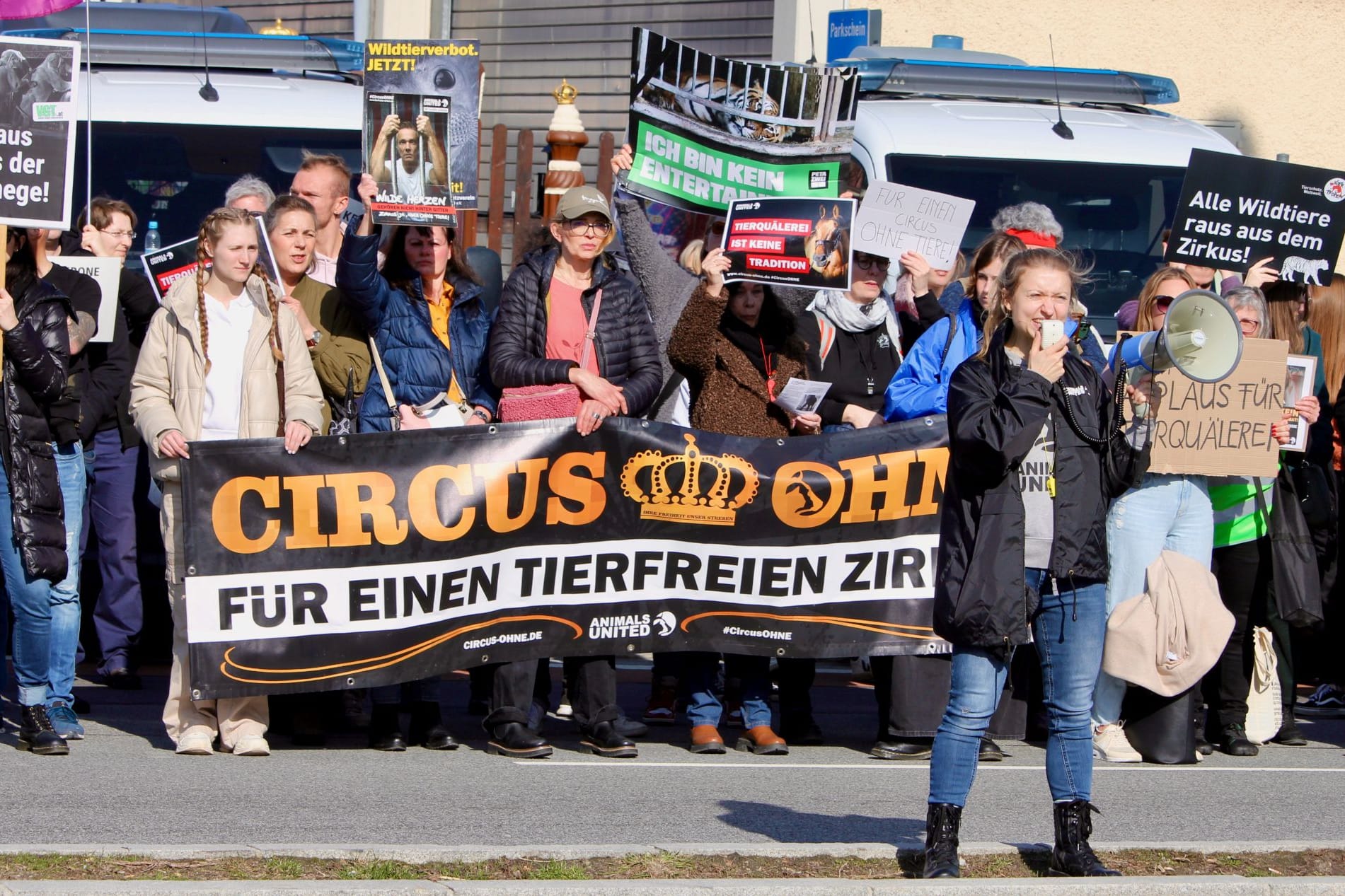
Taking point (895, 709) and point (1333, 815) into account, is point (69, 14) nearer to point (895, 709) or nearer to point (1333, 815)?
point (895, 709)

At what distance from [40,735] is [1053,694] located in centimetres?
400

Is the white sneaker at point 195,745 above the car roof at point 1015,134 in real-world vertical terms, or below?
below

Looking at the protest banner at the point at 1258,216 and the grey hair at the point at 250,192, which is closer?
the grey hair at the point at 250,192

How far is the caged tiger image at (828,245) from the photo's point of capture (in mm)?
7570

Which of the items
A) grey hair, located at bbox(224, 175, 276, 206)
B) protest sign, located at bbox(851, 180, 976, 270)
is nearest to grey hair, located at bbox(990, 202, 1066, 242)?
protest sign, located at bbox(851, 180, 976, 270)

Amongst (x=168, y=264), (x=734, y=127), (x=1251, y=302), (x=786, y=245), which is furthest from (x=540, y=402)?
(x=1251, y=302)

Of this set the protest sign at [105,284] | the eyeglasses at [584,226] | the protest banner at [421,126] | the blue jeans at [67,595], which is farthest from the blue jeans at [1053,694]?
the protest sign at [105,284]

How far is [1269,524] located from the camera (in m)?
8.13

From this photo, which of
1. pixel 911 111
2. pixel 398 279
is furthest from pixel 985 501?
pixel 911 111

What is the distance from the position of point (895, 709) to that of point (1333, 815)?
5.85 ft

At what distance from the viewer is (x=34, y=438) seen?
7.10 m

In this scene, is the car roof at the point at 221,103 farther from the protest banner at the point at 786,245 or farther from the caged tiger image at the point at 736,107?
the protest banner at the point at 786,245

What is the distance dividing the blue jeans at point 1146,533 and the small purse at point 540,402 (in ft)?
7.62

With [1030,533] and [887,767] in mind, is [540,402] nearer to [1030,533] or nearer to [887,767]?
[887,767]
